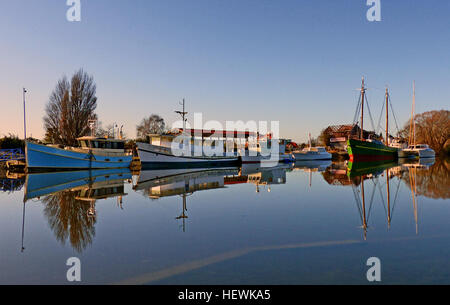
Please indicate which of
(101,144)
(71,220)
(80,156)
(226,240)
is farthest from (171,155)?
(226,240)

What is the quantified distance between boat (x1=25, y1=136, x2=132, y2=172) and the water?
17.4 m

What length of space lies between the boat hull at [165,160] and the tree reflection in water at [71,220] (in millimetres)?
20975

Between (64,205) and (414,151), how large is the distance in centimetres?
6515

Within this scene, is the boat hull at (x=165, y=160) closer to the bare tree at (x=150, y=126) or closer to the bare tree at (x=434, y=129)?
the bare tree at (x=150, y=126)

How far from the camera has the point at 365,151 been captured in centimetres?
4859

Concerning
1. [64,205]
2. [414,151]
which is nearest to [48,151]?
[64,205]

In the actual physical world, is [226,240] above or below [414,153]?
below

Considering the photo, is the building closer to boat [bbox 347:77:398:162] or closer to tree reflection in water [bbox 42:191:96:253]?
boat [bbox 347:77:398:162]

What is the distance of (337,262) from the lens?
5.28m

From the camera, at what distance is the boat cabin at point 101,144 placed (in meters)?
30.9

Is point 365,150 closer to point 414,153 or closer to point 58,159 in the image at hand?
point 414,153

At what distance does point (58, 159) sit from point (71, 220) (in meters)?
23.0

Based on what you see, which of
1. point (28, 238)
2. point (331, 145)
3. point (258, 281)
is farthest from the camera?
point (331, 145)
